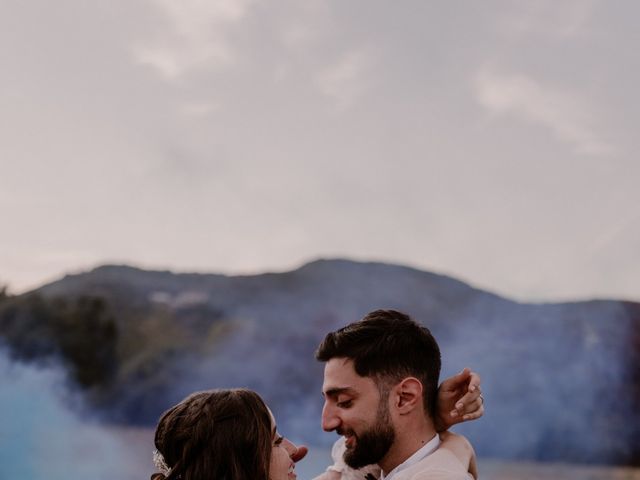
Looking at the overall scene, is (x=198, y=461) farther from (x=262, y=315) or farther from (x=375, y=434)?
(x=262, y=315)

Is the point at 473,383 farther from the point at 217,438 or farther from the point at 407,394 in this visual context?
the point at 217,438

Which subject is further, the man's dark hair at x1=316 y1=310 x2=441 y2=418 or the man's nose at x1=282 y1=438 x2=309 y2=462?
the man's dark hair at x1=316 y1=310 x2=441 y2=418

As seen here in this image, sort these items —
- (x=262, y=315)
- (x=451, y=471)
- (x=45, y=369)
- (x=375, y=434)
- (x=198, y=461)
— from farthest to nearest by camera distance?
(x=262, y=315) → (x=45, y=369) → (x=375, y=434) → (x=451, y=471) → (x=198, y=461)

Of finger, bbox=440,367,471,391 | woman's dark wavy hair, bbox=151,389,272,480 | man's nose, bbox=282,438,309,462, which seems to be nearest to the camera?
woman's dark wavy hair, bbox=151,389,272,480

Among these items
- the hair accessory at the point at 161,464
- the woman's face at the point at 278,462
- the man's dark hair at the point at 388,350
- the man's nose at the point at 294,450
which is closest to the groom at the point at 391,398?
the man's dark hair at the point at 388,350

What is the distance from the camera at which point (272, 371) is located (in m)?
16.4

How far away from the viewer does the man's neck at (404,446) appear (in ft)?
9.35

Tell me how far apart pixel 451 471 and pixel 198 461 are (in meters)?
0.82

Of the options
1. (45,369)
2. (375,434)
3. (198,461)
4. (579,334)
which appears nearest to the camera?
(198,461)

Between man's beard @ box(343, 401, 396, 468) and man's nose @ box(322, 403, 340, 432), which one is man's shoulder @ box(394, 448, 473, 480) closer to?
man's beard @ box(343, 401, 396, 468)

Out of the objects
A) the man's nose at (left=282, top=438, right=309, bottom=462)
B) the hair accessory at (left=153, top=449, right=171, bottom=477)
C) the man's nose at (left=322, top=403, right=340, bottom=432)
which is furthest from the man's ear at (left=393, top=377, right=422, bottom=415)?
the hair accessory at (left=153, top=449, right=171, bottom=477)

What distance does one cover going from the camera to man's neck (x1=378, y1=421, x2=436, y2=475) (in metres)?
2.85

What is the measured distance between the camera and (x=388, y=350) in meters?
2.93

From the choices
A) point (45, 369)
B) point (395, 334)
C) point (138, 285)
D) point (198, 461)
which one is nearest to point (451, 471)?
point (395, 334)
